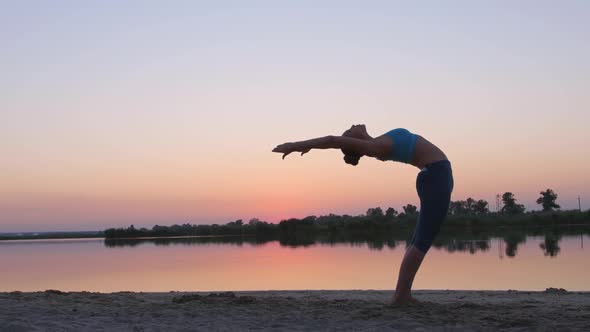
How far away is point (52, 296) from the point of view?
7.94m

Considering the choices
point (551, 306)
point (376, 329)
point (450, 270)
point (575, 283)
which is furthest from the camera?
point (450, 270)

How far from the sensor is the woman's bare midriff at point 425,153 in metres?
6.43

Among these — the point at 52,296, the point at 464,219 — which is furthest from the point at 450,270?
the point at 464,219

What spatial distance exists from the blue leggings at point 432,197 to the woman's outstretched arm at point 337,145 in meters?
0.62

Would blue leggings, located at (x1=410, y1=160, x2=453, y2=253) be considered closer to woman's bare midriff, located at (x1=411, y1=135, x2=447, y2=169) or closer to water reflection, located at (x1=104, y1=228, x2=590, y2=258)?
woman's bare midriff, located at (x1=411, y1=135, x2=447, y2=169)

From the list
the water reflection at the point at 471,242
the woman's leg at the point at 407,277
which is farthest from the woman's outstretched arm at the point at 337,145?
the water reflection at the point at 471,242

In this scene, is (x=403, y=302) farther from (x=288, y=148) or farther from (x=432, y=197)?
(x=288, y=148)

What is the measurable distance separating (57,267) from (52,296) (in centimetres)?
1444

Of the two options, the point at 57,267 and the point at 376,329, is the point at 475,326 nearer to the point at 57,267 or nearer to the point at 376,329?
the point at 376,329

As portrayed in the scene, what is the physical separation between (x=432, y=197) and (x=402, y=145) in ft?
2.20

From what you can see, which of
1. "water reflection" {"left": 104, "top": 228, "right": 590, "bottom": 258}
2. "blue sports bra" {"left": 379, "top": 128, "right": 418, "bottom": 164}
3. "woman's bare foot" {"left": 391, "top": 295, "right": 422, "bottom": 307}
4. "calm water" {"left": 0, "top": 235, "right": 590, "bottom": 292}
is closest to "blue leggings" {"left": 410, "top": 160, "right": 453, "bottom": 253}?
"blue sports bra" {"left": 379, "top": 128, "right": 418, "bottom": 164}

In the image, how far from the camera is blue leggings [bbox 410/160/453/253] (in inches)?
256

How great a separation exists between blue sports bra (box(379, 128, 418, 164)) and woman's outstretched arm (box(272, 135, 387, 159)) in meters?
0.14

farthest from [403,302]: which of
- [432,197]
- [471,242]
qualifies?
[471,242]
